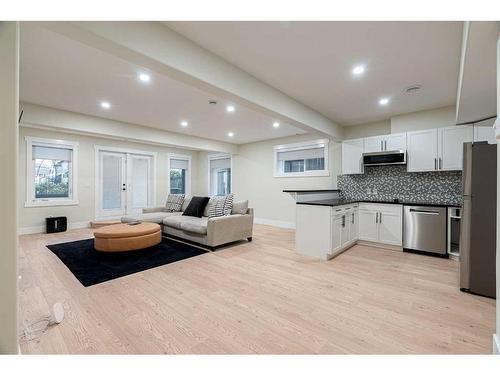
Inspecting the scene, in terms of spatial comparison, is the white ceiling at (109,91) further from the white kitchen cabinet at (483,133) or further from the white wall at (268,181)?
the white kitchen cabinet at (483,133)

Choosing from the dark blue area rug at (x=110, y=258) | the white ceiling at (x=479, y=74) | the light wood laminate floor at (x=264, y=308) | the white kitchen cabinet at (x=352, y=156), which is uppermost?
the white ceiling at (x=479, y=74)

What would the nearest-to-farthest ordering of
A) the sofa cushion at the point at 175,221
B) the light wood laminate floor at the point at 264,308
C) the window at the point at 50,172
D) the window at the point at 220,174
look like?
the light wood laminate floor at the point at 264,308
the sofa cushion at the point at 175,221
the window at the point at 50,172
the window at the point at 220,174

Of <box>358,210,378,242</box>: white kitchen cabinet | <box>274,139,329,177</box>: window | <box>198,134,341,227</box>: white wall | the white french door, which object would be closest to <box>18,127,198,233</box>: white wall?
the white french door

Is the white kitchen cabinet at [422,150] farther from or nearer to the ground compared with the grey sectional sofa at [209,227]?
farther from the ground

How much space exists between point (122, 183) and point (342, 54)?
648 centimetres

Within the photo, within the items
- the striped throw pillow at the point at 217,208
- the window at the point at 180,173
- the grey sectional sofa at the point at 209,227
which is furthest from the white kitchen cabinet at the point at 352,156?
Result: the window at the point at 180,173

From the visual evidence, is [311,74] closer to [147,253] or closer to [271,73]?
[271,73]

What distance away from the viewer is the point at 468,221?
249 centimetres

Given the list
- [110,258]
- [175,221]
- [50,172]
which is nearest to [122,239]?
[110,258]

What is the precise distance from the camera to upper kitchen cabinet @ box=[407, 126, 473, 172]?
144 inches

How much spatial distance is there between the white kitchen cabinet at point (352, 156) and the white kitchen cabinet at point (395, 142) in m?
0.45

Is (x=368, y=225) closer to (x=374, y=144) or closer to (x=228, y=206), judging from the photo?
(x=374, y=144)

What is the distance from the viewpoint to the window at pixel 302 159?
5.76 metres

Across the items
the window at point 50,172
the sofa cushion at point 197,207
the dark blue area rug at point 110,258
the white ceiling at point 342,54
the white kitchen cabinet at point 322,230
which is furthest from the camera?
the window at point 50,172
